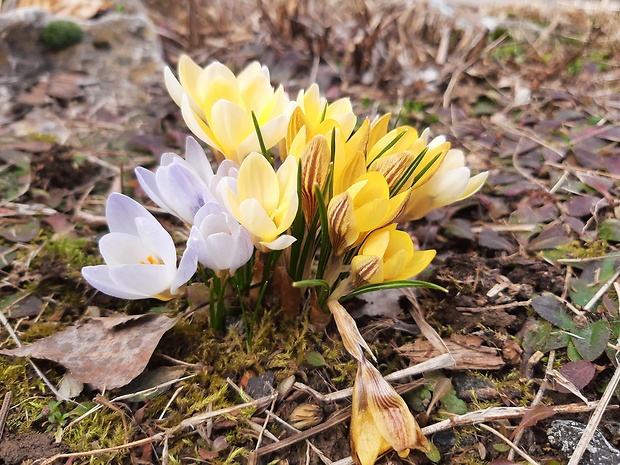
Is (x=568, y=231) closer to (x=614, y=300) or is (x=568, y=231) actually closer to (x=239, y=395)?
(x=614, y=300)

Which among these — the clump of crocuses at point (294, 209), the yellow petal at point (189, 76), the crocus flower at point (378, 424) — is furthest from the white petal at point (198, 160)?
the crocus flower at point (378, 424)

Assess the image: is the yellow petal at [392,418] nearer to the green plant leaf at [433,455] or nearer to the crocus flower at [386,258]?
the green plant leaf at [433,455]

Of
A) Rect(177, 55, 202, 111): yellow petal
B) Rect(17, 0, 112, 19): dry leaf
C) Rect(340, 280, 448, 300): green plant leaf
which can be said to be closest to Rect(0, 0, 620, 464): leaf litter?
Rect(340, 280, 448, 300): green plant leaf

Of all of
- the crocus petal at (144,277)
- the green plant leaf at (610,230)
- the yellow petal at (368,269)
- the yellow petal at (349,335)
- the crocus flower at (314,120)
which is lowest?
the yellow petal at (349,335)

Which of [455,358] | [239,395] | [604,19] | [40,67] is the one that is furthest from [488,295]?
Result: [604,19]

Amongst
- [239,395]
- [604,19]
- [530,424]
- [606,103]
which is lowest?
[239,395]

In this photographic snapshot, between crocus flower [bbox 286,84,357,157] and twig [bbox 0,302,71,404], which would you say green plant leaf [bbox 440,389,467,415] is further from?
twig [bbox 0,302,71,404]

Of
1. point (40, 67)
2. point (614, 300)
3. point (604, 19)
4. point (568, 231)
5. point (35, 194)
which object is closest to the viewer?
point (614, 300)
